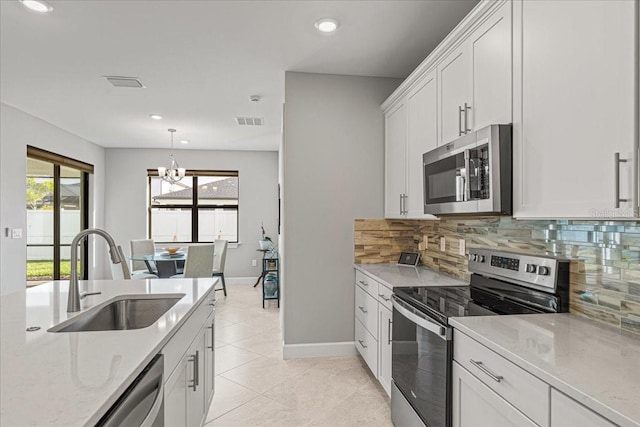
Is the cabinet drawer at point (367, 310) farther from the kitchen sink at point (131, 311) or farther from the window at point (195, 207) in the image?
the window at point (195, 207)

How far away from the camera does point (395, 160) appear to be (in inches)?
129

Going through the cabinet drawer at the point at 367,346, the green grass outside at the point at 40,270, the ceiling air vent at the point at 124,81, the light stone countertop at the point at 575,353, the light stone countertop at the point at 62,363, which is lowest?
the cabinet drawer at the point at 367,346

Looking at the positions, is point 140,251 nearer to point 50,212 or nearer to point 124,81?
point 50,212

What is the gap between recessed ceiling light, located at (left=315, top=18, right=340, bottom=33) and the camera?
2.57 m

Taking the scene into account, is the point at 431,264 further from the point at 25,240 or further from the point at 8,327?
the point at 25,240

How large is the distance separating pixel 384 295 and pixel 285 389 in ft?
3.50

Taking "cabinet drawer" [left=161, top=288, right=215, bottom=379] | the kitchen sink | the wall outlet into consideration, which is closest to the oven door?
"cabinet drawer" [left=161, top=288, right=215, bottom=379]

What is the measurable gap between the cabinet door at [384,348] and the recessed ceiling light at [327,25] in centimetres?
199

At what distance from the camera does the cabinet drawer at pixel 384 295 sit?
98.8 inches

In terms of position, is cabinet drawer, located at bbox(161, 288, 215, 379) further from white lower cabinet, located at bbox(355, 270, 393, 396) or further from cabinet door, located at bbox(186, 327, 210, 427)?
white lower cabinet, located at bbox(355, 270, 393, 396)

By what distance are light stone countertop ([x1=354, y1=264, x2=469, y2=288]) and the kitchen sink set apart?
1378mm

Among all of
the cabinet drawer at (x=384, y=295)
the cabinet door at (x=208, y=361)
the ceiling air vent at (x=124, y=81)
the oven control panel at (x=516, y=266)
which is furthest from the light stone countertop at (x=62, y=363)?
the ceiling air vent at (x=124, y=81)

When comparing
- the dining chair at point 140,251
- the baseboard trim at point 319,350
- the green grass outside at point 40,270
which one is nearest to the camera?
the baseboard trim at point 319,350

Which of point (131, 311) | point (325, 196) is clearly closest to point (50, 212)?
point (325, 196)
